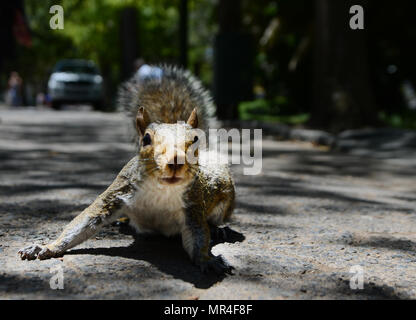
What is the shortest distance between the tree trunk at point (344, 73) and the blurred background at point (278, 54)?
0.06 feet

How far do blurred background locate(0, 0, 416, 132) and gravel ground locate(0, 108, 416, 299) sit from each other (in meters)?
1.86

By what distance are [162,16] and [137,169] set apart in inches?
1166

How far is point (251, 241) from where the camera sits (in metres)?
3.73

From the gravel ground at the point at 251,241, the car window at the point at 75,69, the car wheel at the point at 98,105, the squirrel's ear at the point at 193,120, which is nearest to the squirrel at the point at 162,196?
the squirrel's ear at the point at 193,120

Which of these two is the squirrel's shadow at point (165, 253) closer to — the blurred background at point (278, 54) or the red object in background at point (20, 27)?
the blurred background at point (278, 54)

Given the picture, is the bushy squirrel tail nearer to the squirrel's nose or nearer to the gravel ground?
the gravel ground

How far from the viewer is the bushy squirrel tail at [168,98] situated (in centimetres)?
369

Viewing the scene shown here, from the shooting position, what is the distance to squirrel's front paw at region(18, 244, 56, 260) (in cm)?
306

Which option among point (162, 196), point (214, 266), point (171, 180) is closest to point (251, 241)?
point (214, 266)

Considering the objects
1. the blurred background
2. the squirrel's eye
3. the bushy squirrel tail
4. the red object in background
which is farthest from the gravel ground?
the red object in background

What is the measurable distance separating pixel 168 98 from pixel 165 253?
98cm

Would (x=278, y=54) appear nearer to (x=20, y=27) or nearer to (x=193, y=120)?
(x=20, y=27)

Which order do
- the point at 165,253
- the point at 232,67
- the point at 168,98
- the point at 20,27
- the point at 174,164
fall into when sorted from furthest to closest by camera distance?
the point at 232,67 → the point at 20,27 → the point at 168,98 → the point at 165,253 → the point at 174,164
